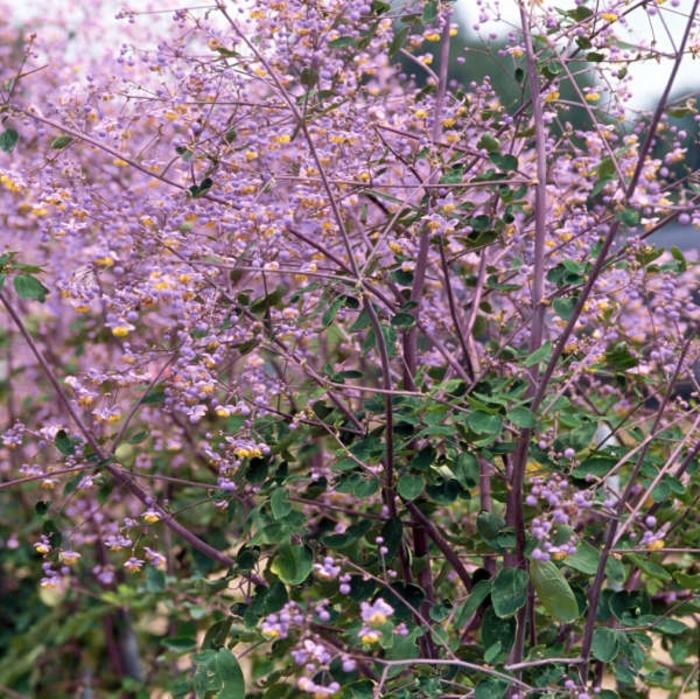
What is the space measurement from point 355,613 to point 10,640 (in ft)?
7.46

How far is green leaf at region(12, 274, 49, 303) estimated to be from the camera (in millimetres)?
1534

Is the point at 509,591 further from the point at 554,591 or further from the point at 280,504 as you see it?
the point at 280,504

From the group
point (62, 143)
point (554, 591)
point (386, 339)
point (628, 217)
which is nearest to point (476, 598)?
point (554, 591)

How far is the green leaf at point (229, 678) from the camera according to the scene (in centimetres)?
147

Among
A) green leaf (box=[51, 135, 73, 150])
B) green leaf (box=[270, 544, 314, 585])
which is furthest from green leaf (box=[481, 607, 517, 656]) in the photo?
green leaf (box=[51, 135, 73, 150])

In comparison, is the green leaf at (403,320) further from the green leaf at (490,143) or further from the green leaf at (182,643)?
the green leaf at (182,643)

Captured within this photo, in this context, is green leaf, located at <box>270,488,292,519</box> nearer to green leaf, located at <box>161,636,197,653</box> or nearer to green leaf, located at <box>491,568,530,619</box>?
green leaf, located at <box>491,568,530,619</box>

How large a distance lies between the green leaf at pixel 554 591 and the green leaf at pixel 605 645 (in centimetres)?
9

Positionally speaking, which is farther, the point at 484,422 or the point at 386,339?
the point at 386,339

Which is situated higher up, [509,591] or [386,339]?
[386,339]

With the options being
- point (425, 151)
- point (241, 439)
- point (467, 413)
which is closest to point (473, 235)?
point (425, 151)

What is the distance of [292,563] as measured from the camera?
1518 mm

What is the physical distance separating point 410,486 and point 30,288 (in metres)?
0.62

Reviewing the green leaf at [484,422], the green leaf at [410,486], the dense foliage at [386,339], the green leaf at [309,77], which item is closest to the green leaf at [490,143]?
the dense foliage at [386,339]
